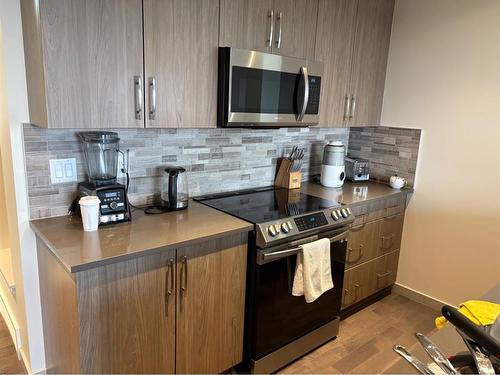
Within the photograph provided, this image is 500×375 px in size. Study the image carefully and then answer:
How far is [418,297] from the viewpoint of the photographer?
3.08m

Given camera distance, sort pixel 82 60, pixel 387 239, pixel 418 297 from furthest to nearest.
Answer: pixel 418 297, pixel 387 239, pixel 82 60

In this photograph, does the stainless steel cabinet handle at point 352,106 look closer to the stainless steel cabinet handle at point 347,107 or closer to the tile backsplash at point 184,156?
the stainless steel cabinet handle at point 347,107

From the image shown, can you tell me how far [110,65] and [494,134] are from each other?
7.89 feet

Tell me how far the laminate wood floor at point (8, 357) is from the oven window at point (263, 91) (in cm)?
186

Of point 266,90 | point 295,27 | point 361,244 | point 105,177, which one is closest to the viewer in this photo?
point 105,177

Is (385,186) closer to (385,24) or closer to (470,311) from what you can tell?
(385,24)

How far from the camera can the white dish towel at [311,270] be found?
2.06 meters

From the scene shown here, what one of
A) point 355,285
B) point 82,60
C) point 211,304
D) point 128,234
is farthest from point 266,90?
point 355,285

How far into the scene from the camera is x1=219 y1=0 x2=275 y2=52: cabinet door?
6.43 ft

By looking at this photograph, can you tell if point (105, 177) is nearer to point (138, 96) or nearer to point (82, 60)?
point (138, 96)

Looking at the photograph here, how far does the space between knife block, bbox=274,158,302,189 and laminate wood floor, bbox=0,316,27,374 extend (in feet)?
6.38

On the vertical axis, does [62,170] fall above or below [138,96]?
below

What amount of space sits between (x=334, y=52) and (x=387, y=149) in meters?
1.03

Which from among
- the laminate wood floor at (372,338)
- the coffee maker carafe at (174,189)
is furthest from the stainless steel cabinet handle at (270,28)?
the laminate wood floor at (372,338)
